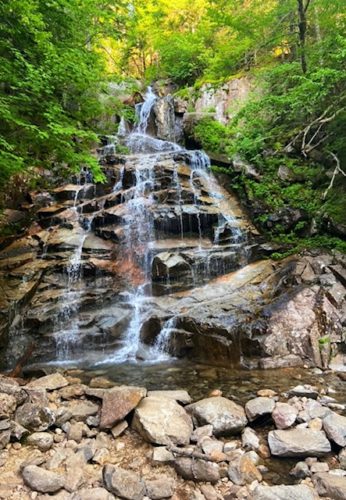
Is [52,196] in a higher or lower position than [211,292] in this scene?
Answer: higher

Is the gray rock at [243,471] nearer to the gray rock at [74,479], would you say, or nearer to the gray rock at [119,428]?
the gray rock at [119,428]

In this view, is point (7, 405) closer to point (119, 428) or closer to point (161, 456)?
point (119, 428)

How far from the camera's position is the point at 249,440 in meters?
4.06

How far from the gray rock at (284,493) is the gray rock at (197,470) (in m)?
0.46

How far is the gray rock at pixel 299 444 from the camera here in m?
3.78

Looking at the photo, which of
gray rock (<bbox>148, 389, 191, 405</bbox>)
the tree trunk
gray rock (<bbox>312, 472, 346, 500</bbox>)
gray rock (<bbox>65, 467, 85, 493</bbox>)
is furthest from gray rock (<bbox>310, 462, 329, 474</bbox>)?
the tree trunk

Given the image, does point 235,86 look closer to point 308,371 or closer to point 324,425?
point 308,371

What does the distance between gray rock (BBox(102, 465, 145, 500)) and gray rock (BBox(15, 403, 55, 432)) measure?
3.91 feet

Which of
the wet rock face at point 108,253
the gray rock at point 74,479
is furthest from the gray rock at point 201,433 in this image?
the wet rock face at point 108,253

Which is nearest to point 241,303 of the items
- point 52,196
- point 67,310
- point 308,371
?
point 308,371

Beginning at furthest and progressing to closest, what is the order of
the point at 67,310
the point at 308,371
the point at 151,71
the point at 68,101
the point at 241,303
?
the point at 151,71 < the point at 67,310 < the point at 241,303 < the point at 68,101 < the point at 308,371

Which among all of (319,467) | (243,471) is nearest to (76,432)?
(243,471)

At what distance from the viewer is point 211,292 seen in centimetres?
927

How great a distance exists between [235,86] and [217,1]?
16.0 ft
